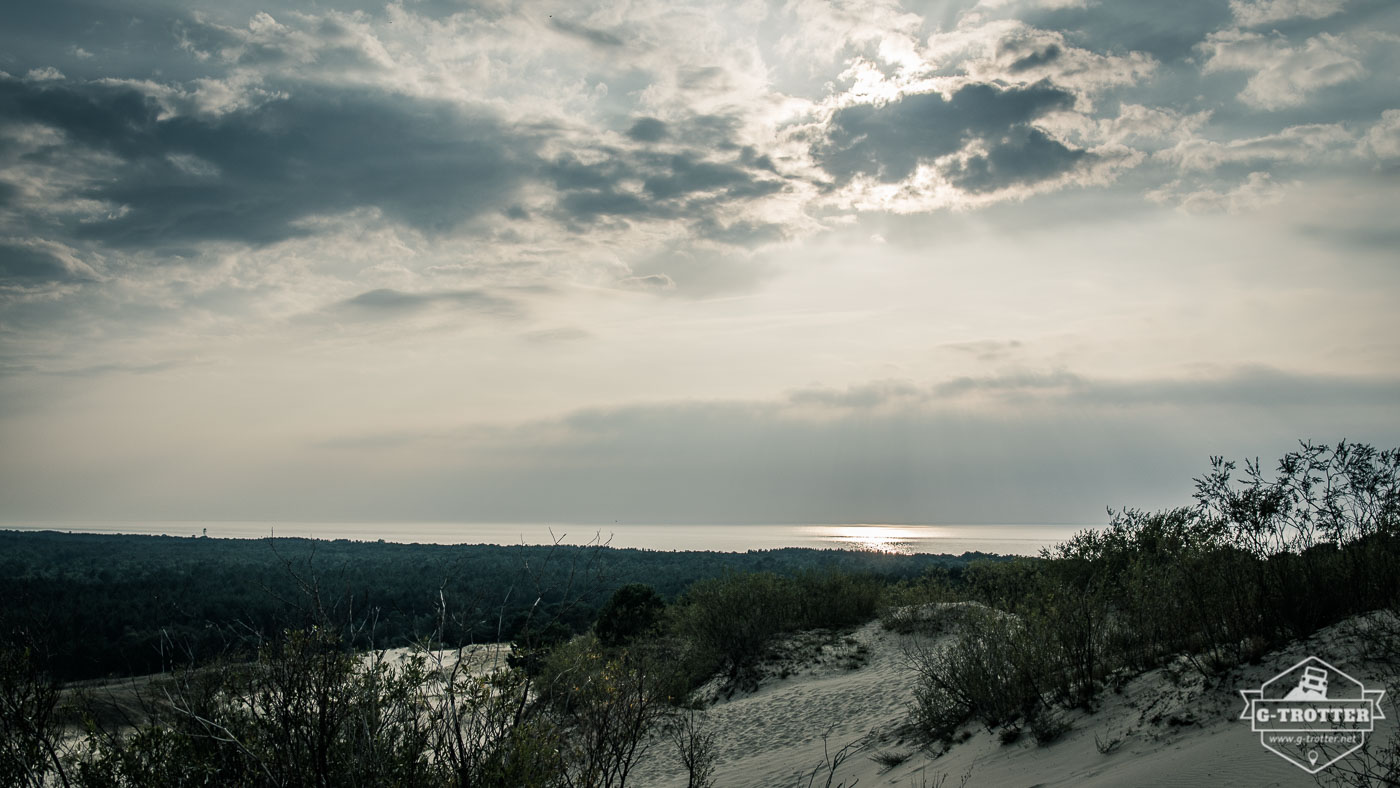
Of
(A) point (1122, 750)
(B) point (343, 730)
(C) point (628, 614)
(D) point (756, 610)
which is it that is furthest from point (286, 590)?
(A) point (1122, 750)

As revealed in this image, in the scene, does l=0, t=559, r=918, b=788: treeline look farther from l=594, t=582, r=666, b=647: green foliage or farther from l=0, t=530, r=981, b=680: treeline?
l=594, t=582, r=666, b=647: green foliage

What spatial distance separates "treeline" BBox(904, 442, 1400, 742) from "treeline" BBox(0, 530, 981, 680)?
18.3 ft

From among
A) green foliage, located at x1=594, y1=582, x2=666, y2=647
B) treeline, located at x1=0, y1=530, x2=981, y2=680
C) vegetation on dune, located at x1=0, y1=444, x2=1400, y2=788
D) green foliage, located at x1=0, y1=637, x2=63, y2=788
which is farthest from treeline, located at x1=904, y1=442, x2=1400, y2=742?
green foliage, located at x1=594, y1=582, x2=666, y2=647

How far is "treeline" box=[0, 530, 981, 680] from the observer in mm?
5906

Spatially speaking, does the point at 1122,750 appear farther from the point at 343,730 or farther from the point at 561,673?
the point at 343,730

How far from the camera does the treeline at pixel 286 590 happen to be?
19.4ft

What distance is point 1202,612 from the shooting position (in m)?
9.09

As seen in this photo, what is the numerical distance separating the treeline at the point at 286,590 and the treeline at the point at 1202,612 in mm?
5592

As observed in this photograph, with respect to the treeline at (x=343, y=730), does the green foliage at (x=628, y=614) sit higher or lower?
lower

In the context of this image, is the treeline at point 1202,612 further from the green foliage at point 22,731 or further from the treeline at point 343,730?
the green foliage at point 22,731

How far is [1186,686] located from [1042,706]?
195cm

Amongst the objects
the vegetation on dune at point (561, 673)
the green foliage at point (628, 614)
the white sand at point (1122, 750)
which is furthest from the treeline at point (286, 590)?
the white sand at point (1122, 750)

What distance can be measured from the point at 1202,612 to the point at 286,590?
5824 cm

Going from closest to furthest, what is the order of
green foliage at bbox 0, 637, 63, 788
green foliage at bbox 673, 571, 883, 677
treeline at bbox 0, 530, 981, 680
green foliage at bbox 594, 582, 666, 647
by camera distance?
green foliage at bbox 0, 637, 63, 788, treeline at bbox 0, 530, 981, 680, green foliage at bbox 673, 571, 883, 677, green foliage at bbox 594, 582, 666, 647
